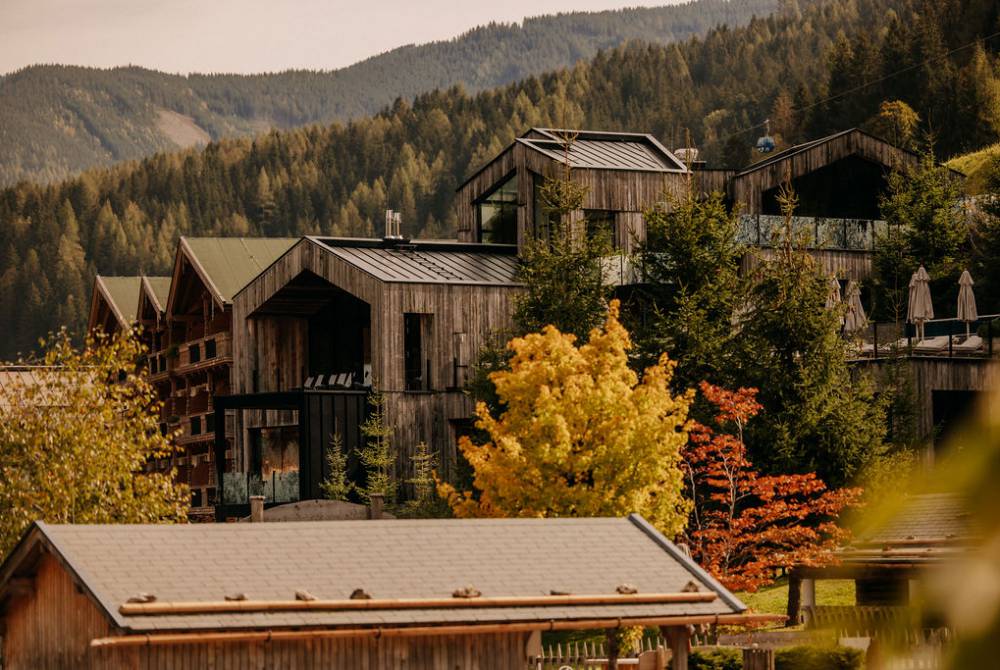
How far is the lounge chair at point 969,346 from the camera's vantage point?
4259cm

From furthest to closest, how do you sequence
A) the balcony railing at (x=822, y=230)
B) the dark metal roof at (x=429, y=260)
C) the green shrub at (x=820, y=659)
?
1. the balcony railing at (x=822, y=230)
2. the dark metal roof at (x=429, y=260)
3. the green shrub at (x=820, y=659)

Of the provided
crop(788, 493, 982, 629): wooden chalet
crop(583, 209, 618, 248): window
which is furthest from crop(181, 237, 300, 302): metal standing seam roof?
crop(788, 493, 982, 629): wooden chalet

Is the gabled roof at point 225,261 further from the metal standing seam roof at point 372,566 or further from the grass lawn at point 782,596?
the metal standing seam roof at point 372,566

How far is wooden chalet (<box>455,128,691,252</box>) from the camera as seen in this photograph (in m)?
48.4

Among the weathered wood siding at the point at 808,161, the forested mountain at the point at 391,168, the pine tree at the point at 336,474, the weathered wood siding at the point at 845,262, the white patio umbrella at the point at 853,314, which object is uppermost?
the forested mountain at the point at 391,168

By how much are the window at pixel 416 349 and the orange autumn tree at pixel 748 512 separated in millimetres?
10163

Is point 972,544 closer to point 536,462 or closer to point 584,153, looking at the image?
point 536,462

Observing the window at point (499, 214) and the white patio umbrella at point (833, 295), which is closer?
the white patio umbrella at point (833, 295)

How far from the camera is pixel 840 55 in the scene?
347ft

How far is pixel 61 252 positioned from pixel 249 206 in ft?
105

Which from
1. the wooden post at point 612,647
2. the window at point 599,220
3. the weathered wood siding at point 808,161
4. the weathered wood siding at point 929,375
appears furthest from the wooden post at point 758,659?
the weathered wood siding at point 808,161

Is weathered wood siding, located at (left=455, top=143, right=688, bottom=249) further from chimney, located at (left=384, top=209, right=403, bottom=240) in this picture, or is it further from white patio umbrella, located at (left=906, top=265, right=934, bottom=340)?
white patio umbrella, located at (left=906, top=265, right=934, bottom=340)

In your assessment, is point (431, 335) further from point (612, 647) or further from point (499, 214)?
point (612, 647)

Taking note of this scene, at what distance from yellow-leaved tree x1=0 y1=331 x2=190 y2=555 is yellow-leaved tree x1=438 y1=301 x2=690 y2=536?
20.2 feet
